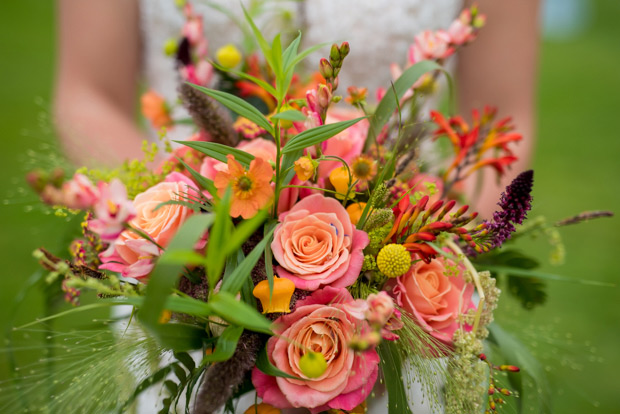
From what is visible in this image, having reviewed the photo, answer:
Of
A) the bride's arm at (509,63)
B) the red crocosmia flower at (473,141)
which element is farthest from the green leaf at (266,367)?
the bride's arm at (509,63)

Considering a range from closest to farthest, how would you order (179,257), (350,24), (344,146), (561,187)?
1. (179,257)
2. (344,146)
3. (350,24)
4. (561,187)

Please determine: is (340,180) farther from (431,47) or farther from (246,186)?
(431,47)

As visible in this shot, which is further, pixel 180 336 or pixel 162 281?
pixel 180 336

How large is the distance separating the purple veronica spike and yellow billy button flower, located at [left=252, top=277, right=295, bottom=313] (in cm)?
19

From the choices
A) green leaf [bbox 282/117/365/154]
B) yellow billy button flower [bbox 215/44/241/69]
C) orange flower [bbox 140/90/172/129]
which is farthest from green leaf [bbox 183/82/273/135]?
orange flower [bbox 140/90/172/129]

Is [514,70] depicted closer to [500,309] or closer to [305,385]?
[500,309]

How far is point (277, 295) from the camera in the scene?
0.48 meters

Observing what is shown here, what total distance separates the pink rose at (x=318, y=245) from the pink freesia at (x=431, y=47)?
291mm

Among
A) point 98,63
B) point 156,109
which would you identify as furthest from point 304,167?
point 98,63

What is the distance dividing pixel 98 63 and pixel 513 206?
1.01 meters

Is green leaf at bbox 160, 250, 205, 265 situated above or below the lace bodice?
below

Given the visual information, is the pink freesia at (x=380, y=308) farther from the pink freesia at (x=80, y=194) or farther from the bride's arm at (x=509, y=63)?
the bride's arm at (x=509, y=63)

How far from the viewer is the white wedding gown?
1151mm

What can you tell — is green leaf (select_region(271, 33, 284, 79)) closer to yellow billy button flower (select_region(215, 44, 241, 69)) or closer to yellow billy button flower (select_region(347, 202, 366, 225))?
yellow billy button flower (select_region(347, 202, 366, 225))
